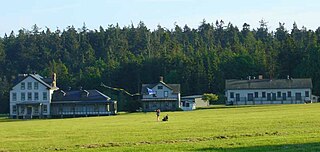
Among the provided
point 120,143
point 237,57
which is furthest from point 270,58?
point 120,143

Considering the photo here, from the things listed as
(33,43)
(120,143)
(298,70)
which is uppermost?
(33,43)

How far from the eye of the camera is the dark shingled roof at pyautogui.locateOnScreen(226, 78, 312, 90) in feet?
333

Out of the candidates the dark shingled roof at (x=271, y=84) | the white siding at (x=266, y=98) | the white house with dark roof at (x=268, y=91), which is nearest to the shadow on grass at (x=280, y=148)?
the white house with dark roof at (x=268, y=91)

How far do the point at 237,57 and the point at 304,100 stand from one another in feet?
80.2

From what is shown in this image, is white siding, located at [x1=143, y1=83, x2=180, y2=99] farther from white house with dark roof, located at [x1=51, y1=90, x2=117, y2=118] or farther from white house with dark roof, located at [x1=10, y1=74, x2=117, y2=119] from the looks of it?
white house with dark roof, located at [x1=10, y1=74, x2=117, y2=119]

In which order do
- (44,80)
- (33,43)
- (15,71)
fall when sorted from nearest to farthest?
(44,80), (15,71), (33,43)

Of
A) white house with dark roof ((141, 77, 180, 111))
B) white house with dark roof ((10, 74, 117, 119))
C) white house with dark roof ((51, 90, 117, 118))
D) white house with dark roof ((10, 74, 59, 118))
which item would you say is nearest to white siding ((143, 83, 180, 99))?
white house with dark roof ((141, 77, 180, 111))

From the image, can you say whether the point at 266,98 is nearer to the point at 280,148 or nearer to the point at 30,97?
Answer: the point at 30,97

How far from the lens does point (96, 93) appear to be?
4011 inches

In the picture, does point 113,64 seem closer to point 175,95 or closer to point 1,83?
point 1,83

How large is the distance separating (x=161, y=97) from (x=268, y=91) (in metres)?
18.2

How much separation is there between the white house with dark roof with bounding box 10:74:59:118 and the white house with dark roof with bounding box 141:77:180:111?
16.3m

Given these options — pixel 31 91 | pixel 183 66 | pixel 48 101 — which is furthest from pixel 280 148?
pixel 183 66

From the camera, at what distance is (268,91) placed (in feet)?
338
